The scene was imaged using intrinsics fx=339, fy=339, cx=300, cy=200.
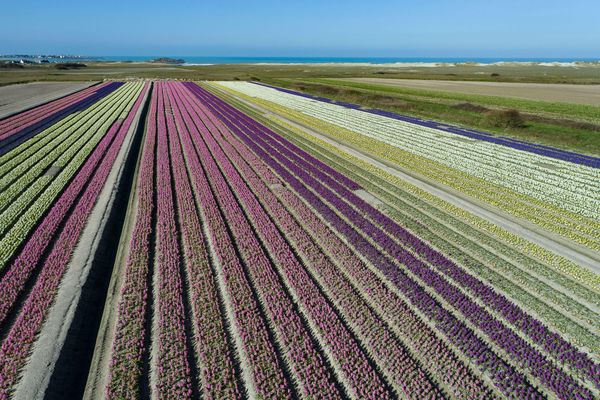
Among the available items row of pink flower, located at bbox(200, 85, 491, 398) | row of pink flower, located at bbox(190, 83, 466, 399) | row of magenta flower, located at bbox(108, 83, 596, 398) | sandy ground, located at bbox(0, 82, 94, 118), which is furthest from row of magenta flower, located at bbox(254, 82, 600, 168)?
sandy ground, located at bbox(0, 82, 94, 118)

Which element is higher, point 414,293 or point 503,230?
point 503,230

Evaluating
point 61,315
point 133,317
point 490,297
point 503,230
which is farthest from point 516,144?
point 61,315

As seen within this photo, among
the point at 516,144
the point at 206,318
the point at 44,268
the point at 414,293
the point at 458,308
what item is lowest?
the point at 458,308

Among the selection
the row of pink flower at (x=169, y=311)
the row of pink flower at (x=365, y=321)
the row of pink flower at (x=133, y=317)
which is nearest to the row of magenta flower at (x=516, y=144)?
the row of pink flower at (x=365, y=321)

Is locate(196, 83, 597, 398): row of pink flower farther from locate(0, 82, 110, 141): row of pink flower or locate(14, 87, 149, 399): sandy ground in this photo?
locate(0, 82, 110, 141): row of pink flower

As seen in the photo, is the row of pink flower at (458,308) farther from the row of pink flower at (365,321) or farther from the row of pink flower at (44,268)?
the row of pink flower at (44,268)

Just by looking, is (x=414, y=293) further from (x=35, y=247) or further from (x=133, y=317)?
(x=35, y=247)

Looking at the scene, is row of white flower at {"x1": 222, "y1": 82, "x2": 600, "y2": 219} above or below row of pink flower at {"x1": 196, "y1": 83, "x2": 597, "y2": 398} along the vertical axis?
above
